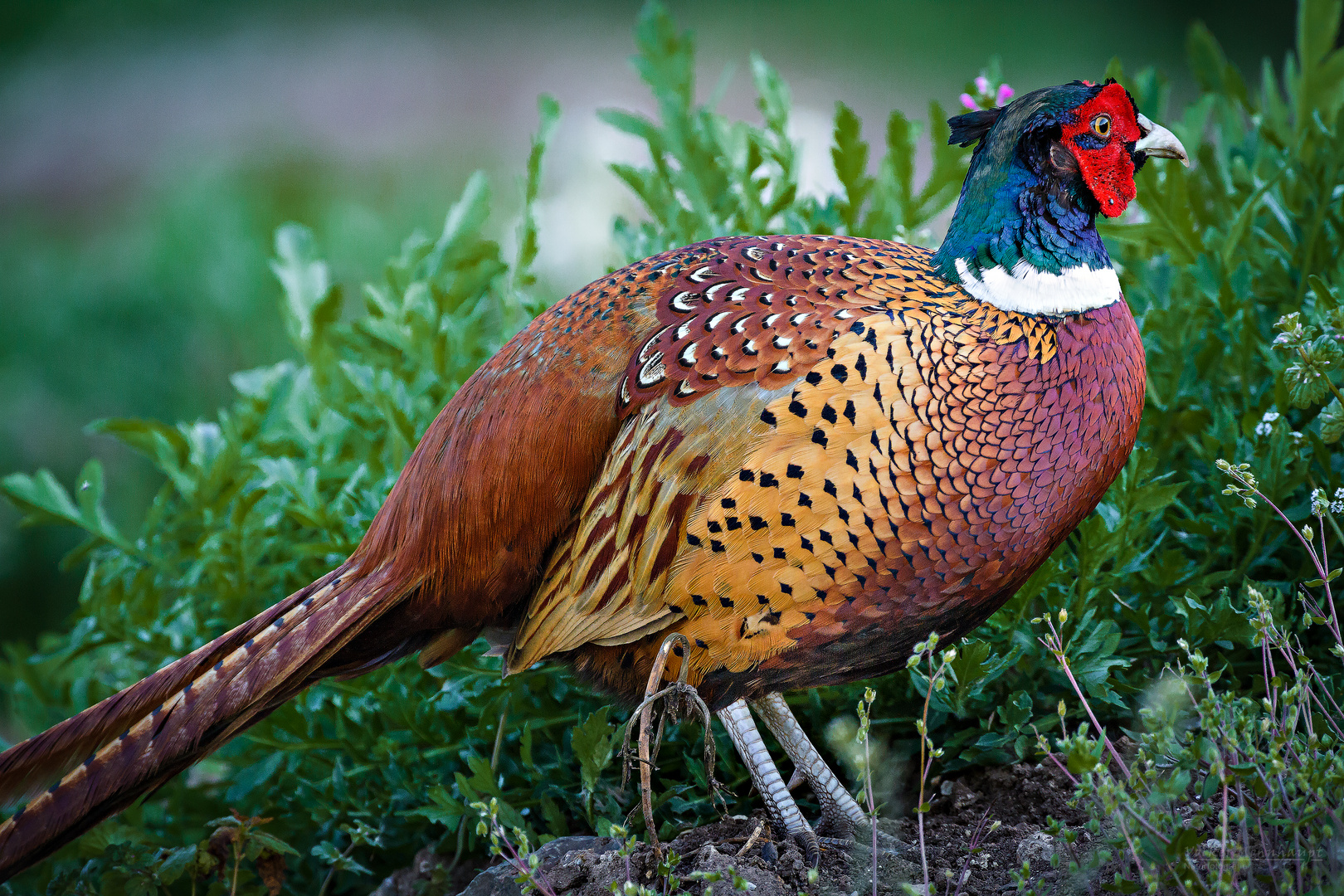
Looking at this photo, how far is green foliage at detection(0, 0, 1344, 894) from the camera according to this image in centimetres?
238

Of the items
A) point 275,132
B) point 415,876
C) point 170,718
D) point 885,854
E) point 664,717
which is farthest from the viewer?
point 275,132

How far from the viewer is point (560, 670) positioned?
108 inches

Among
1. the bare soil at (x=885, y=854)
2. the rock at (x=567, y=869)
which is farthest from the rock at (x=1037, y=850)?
the rock at (x=567, y=869)

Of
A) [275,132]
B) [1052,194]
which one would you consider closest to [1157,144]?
[1052,194]

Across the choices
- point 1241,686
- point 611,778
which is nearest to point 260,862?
point 611,778

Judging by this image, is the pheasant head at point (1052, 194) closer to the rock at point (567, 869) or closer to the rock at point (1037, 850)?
the rock at point (1037, 850)

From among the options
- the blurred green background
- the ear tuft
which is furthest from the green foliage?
the blurred green background

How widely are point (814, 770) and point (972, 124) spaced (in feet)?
4.52

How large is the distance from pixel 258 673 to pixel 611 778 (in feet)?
2.85

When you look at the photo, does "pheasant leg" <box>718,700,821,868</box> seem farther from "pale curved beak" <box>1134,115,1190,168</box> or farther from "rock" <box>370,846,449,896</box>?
"pale curved beak" <box>1134,115,1190,168</box>

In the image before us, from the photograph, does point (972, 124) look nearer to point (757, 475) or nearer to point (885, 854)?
point (757, 475)

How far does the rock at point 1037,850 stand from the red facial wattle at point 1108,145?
1.18 meters

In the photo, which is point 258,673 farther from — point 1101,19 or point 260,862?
point 1101,19

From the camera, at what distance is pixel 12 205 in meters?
6.83
